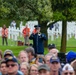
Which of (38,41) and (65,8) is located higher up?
(65,8)

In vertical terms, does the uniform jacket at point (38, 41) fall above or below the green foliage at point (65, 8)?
below

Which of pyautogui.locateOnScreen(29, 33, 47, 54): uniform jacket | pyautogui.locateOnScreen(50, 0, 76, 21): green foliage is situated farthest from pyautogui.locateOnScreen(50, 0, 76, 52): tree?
pyautogui.locateOnScreen(29, 33, 47, 54): uniform jacket

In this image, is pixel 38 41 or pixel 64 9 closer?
pixel 38 41

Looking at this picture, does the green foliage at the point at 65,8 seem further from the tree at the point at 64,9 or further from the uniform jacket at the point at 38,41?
the uniform jacket at the point at 38,41

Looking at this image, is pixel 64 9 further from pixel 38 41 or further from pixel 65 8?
pixel 38 41

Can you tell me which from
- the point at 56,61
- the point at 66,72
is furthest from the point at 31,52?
the point at 66,72

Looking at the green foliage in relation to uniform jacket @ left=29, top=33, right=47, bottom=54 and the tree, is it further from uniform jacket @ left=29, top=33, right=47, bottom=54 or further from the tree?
uniform jacket @ left=29, top=33, right=47, bottom=54

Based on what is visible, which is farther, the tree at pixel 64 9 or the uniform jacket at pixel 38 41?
the tree at pixel 64 9

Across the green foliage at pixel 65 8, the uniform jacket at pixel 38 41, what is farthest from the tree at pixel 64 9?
the uniform jacket at pixel 38 41

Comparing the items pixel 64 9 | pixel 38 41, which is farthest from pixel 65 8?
pixel 38 41

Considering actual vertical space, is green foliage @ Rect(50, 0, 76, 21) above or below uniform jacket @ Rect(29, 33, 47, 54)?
above

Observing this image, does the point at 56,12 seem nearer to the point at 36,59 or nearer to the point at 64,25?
the point at 64,25

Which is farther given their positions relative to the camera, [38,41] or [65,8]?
[65,8]

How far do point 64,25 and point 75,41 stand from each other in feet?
33.7
